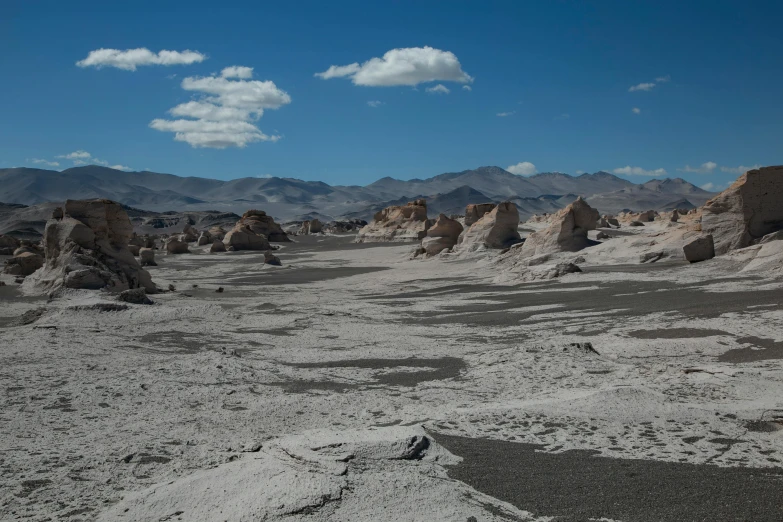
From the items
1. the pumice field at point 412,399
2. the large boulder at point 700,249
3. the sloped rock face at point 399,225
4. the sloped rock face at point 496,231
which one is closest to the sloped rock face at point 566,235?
the sloped rock face at point 496,231

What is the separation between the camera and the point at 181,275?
25938 mm

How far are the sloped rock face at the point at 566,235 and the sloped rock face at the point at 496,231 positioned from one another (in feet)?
12.3

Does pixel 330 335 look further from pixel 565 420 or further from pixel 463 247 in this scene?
pixel 463 247

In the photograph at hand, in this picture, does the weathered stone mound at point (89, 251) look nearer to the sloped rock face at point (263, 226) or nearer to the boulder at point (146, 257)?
the boulder at point (146, 257)

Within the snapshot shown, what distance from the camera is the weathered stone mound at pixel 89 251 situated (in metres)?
15.3

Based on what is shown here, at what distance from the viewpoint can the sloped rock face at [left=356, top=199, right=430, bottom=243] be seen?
145 ft

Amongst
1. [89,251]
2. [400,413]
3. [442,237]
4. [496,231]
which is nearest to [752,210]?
[496,231]

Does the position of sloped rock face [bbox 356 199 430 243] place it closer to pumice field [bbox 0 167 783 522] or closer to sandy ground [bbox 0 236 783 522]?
pumice field [bbox 0 167 783 522]

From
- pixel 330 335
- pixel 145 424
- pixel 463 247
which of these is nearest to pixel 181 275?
pixel 463 247

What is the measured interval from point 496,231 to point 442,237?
135 inches

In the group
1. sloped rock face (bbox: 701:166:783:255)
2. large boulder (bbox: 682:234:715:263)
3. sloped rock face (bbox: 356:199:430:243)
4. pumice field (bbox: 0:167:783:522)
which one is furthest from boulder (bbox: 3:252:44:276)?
sloped rock face (bbox: 356:199:430:243)

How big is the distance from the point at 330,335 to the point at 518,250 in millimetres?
14449

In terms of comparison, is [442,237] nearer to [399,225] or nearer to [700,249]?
[700,249]

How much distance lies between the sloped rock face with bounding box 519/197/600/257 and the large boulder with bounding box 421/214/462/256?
6647 mm
